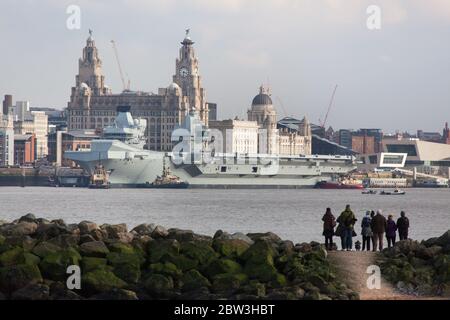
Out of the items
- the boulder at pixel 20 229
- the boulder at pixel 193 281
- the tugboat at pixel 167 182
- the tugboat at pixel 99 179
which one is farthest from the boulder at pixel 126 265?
the tugboat at pixel 99 179

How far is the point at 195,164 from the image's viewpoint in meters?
136

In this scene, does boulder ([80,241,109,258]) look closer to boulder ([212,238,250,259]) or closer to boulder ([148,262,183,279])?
boulder ([148,262,183,279])

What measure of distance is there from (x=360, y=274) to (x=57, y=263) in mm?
5029

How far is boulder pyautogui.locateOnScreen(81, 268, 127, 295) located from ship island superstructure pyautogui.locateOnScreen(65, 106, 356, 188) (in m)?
109

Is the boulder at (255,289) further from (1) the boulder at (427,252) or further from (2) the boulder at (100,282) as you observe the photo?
(1) the boulder at (427,252)

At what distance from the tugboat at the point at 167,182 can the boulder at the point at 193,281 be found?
10799 centimetres

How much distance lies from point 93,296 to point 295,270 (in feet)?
11.1

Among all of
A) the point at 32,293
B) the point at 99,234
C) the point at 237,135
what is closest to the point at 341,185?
the point at 237,135

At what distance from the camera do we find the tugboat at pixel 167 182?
132625 millimetres

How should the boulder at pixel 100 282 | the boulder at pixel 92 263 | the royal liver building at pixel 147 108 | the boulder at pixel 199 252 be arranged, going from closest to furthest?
the boulder at pixel 100 282 → the boulder at pixel 92 263 → the boulder at pixel 199 252 → the royal liver building at pixel 147 108

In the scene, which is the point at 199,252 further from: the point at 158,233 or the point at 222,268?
the point at 158,233

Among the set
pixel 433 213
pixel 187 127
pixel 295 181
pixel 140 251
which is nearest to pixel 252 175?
pixel 295 181

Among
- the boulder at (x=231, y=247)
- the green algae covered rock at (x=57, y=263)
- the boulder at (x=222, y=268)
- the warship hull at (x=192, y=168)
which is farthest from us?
the warship hull at (x=192, y=168)

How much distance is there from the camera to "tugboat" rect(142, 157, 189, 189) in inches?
5221
